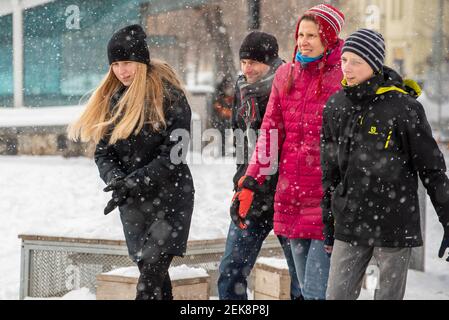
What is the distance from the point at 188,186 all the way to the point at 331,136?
1077 mm

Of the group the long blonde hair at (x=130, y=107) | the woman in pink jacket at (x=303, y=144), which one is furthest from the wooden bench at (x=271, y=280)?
the long blonde hair at (x=130, y=107)

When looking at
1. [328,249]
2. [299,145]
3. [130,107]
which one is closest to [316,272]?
[328,249]

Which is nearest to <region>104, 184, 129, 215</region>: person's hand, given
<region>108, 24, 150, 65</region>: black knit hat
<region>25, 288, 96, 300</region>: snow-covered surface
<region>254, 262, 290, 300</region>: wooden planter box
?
<region>108, 24, 150, 65</region>: black knit hat

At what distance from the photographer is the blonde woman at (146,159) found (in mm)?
4383

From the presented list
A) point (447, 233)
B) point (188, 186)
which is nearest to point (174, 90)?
point (188, 186)

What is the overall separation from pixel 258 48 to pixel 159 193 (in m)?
1.08

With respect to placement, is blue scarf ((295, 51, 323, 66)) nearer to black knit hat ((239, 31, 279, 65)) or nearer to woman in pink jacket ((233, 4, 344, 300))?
woman in pink jacket ((233, 4, 344, 300))

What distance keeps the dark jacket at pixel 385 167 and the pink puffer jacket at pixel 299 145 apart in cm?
36

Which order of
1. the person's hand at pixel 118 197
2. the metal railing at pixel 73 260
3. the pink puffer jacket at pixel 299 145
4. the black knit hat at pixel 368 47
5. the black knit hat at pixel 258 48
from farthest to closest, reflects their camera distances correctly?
the metal railing at pixel 73 260, the black knit hat at pixel 258 48, the person's hand at pixel 118 197, the pink puffer jacket at pixel 299 145, the black knit hat at pixel 368 47

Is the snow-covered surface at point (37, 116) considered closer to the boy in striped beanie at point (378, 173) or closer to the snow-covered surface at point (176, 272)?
the snow-covered surface at point (176, 272)

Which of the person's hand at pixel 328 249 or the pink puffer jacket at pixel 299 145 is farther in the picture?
the pink puffer jacket at pixel 299 145

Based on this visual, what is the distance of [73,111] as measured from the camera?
46.6 ft

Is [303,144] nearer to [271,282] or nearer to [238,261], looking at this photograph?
[238,261]

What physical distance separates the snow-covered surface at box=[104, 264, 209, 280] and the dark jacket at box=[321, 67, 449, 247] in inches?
78.1
